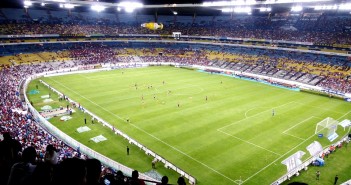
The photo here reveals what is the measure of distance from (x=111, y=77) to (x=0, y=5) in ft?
128

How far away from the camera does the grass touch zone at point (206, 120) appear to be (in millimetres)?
23484

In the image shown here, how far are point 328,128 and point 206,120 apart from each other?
13.4m

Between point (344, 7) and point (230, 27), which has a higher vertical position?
point (344, 7)

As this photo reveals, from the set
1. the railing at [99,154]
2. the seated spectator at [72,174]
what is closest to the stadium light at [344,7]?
the railing at [99,154]

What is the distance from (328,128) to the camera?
30609mm

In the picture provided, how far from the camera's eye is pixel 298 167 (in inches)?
878

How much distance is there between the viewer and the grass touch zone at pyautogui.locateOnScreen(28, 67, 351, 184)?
23.5 metres

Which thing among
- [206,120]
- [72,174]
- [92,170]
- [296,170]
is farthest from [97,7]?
[72,174]

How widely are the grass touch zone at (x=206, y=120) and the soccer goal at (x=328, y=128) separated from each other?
97 cm

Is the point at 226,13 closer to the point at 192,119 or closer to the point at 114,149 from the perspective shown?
the point at 192,119

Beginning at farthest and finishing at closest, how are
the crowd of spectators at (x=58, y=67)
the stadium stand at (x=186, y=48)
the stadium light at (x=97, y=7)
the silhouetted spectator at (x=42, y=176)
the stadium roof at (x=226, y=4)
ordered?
the stadium light at (x=97, y=7) → the stadium roof at (x=226, y=4) → the stadium stand at (x=186, y=48) → the crowd of spectators at (x=58, y=67) → the silhouetted spectator at (x=42, y=176)

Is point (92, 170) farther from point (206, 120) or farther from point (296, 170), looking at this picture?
point (206, 120)

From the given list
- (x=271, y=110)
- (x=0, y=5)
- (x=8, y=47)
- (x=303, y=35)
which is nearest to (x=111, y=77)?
(x=8, y=47)

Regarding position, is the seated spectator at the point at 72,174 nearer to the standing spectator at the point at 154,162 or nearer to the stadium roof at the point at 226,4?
the standing spectator at the point at 154,162
